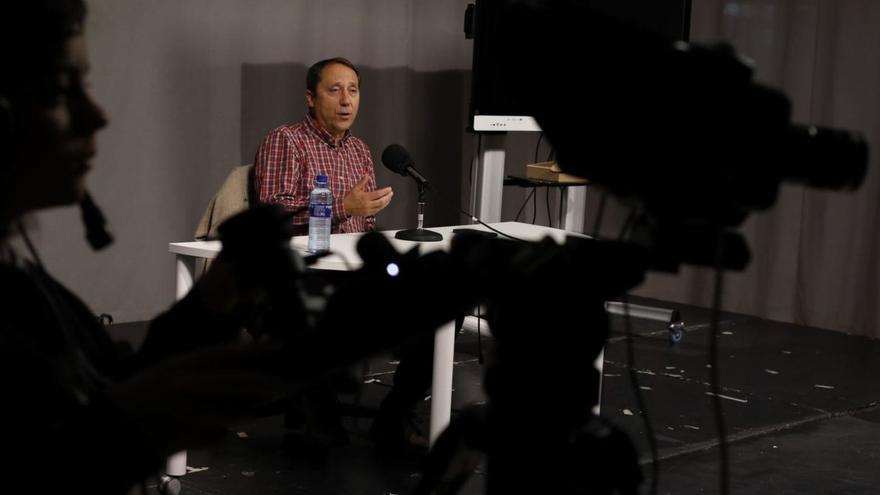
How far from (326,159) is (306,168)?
0.12m

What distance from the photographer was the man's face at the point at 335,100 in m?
3.78

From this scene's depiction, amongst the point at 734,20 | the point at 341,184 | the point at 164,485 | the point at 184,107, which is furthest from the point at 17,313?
the point at 734,20

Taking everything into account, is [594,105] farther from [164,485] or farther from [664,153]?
[164,485]

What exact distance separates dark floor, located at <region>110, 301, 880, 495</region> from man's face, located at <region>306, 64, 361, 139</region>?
928mm

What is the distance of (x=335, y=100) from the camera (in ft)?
12.4

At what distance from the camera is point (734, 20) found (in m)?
5.64

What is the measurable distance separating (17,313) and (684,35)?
435 cm

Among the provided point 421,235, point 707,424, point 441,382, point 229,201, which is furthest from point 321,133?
point 707,424

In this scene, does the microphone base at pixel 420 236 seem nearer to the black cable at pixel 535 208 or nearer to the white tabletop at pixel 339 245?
the white tabletop at pixel 339 245

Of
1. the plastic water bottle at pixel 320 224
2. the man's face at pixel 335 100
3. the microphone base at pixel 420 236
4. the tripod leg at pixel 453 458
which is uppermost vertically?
the man's face at pixel 335 100

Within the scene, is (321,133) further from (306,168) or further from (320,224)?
(320,224)

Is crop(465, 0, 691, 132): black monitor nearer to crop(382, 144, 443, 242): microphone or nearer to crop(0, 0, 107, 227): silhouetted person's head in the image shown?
crop(382, 144, 443, 242): microphone

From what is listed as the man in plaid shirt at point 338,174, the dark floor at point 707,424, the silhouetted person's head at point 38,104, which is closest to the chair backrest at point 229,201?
the man in plaid shirt at point 338,174

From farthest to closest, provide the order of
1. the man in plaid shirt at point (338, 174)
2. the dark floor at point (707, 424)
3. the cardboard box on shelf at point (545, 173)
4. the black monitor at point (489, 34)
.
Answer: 1. the cardboard box on shelf at point (545, 173)
2. the black monitor at point (489, 34)
3. the man in plaid shirt at point (338, 174)
4. the dark floor at point (707, 424)
